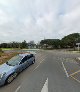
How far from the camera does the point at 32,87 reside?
7.33 m

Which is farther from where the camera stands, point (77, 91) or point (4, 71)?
point (4, 71)

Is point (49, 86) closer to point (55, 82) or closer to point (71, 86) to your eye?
point (55, 82)

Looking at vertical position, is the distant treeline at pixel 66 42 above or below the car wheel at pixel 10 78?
above

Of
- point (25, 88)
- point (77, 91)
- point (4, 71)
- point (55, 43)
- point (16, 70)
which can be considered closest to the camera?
point (77, 91)

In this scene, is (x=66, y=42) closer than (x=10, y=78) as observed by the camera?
No

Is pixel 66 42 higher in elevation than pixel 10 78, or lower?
higher

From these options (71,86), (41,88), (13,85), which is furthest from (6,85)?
(71,86)

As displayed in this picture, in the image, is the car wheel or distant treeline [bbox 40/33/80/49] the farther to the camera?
distant treeline [bbox 40/33/80/49]

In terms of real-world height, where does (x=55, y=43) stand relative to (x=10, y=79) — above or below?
above

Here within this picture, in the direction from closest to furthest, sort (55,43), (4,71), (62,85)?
1. (62,85)
2. (4,71)
3. (55,43)

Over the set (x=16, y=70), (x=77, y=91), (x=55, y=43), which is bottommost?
(x=77, y=91)

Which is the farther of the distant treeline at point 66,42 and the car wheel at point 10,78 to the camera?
the distant treeline at point 66,42

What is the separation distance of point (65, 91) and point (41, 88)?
1.46m

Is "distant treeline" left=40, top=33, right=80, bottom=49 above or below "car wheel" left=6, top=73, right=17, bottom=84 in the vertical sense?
above
